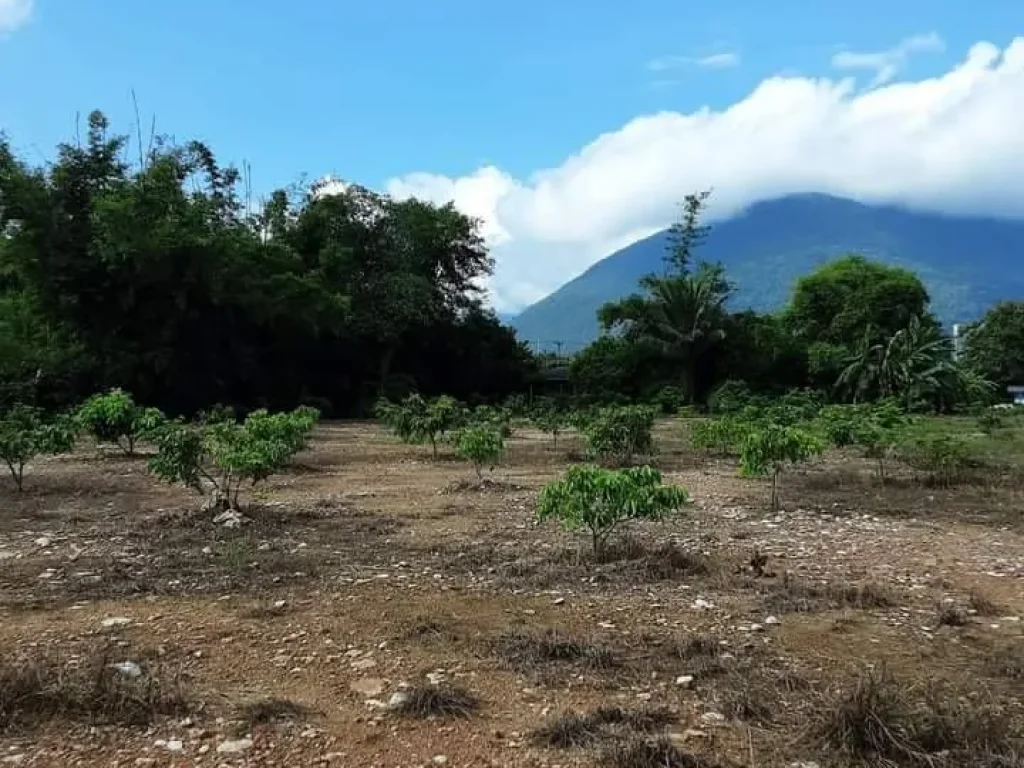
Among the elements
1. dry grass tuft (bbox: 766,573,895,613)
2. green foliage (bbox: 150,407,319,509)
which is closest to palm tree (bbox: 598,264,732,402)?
green foliage (bbox: 150,407,319,509)

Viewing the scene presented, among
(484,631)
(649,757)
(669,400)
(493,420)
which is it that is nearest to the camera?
(649,757)

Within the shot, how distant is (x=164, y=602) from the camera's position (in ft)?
16.7

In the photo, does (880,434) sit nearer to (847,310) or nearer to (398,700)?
(398,700)

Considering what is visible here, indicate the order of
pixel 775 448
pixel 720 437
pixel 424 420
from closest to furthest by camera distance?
1. pixel 775 448
2. pixel 720 437
3. pixel 424 420

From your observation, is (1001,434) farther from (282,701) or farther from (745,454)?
(282,701)

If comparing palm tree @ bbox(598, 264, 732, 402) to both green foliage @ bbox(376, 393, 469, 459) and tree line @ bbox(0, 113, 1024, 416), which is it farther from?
green foliage @ bbox(376, 393, 469, 459)

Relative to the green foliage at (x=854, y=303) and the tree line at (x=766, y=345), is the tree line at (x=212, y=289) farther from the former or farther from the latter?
the green foliage at (x=854, y=303)

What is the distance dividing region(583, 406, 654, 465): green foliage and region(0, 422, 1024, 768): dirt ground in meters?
3.83

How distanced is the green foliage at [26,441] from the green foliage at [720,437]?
8486 mm

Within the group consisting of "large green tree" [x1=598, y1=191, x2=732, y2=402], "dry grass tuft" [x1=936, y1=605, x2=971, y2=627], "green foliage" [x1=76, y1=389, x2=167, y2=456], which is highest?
"large green tree" [x1=598, y1=191, x2=732, y2=402]

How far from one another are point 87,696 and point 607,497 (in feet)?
10.5

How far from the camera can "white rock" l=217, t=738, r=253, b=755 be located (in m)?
3.25

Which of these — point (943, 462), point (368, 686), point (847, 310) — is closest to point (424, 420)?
point (943, 462)

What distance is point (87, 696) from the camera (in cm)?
359
